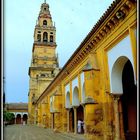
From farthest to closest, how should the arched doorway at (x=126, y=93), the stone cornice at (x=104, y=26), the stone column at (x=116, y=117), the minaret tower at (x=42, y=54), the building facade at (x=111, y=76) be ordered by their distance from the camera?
the minaret tower at (x=42, y=54) → the arched doorway at (x=126, y=93) → the stone column at (x=116, y=117) → the building facade at (x=111, y=76) → the stone cornice at (x=104, y=26)

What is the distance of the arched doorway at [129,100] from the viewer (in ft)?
41.5

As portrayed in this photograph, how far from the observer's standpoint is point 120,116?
37.3 feet

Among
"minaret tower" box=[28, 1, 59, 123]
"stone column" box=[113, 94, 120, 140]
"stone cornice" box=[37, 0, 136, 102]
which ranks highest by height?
"minaret tower" box=[28, 1, 59, 123]

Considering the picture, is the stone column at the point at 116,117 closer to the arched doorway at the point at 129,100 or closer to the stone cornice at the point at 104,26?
the arched doorway at the point at 129,100

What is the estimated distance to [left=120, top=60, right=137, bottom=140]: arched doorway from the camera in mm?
12648

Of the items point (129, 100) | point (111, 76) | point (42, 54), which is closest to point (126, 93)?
point (129, 100)

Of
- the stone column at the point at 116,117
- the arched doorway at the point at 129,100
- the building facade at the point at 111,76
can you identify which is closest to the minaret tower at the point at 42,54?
the building facade at the point at 111,76

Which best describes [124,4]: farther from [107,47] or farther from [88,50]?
[88,50]

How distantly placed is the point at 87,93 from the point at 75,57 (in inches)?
180

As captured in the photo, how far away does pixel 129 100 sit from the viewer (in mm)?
13258

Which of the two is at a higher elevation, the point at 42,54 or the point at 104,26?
the point at 42,54

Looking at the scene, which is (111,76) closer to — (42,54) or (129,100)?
(129,100)

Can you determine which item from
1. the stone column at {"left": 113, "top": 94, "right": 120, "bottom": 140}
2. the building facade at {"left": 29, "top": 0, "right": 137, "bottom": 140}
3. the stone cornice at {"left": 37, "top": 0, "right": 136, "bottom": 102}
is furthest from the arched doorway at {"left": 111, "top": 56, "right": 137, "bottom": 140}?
the stone cornice at {"left": 37, "top": 0, "right": 136, "bottom": 102}

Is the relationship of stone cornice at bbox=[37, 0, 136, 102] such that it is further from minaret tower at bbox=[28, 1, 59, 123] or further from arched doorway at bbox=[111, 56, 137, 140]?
minaret tower at bbox=[28, 1, 59, 123]
